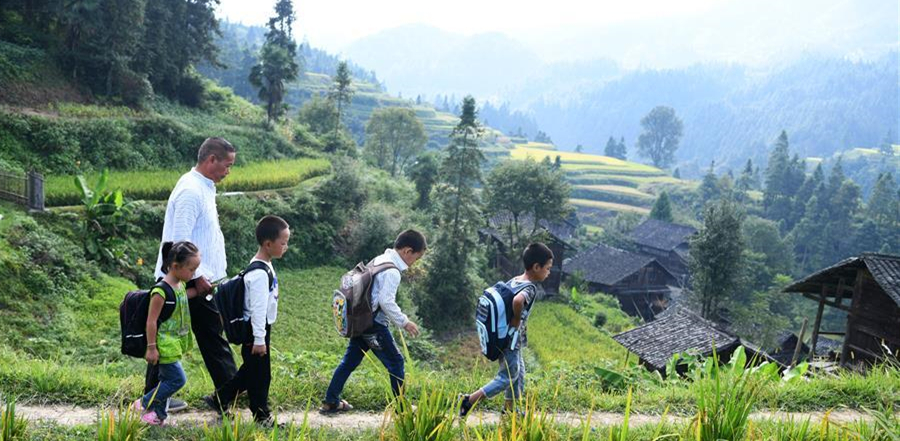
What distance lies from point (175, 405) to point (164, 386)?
17.2 inches

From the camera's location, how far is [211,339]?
Answer: 4.08 meters

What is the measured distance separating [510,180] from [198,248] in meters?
29.0

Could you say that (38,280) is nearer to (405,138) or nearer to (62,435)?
(62,435)

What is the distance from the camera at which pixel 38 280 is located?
9.67 m

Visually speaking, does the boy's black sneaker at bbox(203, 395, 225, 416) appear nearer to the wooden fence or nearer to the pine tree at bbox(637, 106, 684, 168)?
the wooden fence

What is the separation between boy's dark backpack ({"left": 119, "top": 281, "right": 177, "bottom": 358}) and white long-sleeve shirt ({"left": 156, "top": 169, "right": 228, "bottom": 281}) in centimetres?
22

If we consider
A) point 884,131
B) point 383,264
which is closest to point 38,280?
Result: point 383,264

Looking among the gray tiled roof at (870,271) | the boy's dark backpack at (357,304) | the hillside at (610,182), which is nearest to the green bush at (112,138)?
the boy's dark backpack at (357,304)

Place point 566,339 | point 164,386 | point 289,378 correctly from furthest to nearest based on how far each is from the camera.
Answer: point 566,339
point 289,378
point 164,386

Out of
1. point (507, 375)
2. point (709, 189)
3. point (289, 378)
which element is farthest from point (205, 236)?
point (709, 189)

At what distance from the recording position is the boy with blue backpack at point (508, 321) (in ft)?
13.7

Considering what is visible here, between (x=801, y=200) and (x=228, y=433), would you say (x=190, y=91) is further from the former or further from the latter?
(x=801, y=200)

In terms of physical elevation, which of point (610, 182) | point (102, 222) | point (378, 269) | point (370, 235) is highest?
point (378, 269)

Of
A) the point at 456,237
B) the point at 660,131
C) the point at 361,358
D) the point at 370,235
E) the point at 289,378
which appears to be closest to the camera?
the point at 361,358
